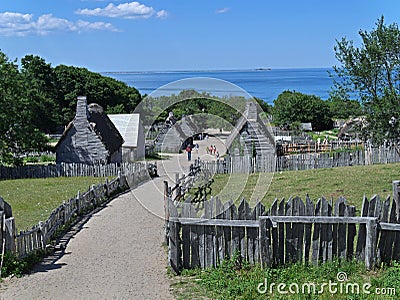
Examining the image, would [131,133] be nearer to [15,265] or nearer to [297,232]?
[15,265]

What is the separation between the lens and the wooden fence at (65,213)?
13.5 meters

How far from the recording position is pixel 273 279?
11242 mm

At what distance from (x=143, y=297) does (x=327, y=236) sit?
4.24 m

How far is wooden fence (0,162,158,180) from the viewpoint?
115 feet

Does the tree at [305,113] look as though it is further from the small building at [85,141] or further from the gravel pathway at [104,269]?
the gravel pathway at [104,269]

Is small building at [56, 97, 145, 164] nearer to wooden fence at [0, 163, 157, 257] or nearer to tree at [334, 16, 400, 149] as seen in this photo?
wooden fence at [0, 163, 157, 257]

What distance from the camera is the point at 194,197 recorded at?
72.3 feet

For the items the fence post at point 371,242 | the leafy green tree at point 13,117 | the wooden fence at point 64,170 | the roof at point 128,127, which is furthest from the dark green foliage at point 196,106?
the roof at point 128,127

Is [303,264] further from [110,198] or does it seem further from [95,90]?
[95,90]

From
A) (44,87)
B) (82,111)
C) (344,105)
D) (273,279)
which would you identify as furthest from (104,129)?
(44,87)

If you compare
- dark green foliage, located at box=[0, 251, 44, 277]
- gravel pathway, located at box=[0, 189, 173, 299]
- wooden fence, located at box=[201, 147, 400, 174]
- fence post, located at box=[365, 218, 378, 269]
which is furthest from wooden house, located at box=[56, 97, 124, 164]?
fence post, located at box=[365, 218, 378, 269]

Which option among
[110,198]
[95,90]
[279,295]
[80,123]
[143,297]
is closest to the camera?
[279,295]

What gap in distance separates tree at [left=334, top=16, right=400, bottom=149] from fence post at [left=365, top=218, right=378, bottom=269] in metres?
13.6

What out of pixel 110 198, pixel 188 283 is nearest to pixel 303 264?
pixel 188 283
